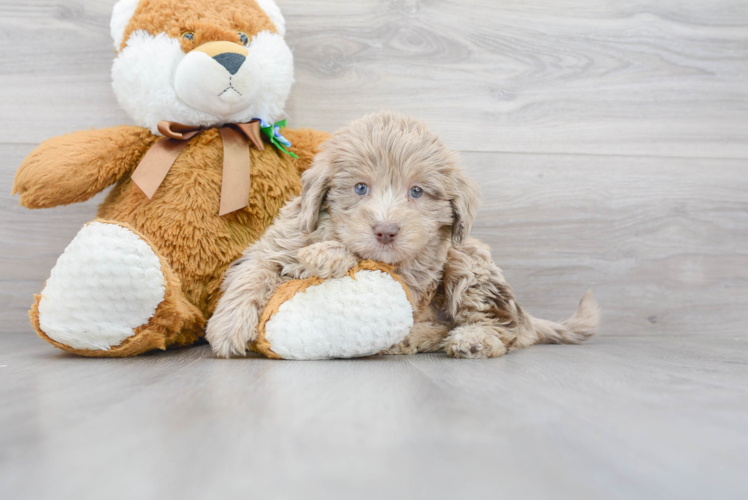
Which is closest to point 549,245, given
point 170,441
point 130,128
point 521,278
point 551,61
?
point 521,278

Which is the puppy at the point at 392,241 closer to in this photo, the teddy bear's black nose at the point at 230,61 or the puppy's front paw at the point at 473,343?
the puppy's front paw at the point at 473,343

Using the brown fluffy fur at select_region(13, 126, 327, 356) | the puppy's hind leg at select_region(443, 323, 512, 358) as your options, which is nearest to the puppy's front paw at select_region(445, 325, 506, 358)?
the puppy's hind leg at select_region(443, 323, 512, 358)

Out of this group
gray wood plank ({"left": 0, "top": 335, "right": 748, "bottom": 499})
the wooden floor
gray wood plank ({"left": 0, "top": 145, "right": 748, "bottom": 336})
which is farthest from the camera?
gray wood plank ({"left": 0, "top": 145, "right": 748, "bottom": 336})

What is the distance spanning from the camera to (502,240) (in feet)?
5.18

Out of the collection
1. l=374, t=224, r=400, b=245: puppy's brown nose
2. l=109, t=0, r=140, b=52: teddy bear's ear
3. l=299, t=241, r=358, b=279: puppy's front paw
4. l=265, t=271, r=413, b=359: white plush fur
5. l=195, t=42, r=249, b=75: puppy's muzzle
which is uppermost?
l=109, t=0, r=140, b=52: teddy bear's ear

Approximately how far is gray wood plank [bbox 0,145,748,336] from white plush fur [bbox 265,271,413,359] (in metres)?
0.67

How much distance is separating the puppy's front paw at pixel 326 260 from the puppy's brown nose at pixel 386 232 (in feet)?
0.24

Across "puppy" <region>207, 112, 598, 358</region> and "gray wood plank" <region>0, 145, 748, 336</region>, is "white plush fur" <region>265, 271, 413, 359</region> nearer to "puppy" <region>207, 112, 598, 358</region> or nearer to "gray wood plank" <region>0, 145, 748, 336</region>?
"puppy" <region>207, 112, 598, 358</region>

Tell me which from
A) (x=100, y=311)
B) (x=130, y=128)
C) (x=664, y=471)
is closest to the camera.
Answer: (x=664, y=471)

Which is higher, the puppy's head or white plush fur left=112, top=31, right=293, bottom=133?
white plush fur left=112, top=31, right=293, bottom=133

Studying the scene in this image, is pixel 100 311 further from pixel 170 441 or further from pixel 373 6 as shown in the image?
pixel 373 6

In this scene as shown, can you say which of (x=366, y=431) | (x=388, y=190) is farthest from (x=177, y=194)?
(x=366, y=431)

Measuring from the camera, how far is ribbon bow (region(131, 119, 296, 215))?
46.6 inches

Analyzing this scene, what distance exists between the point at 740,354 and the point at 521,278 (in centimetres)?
55
